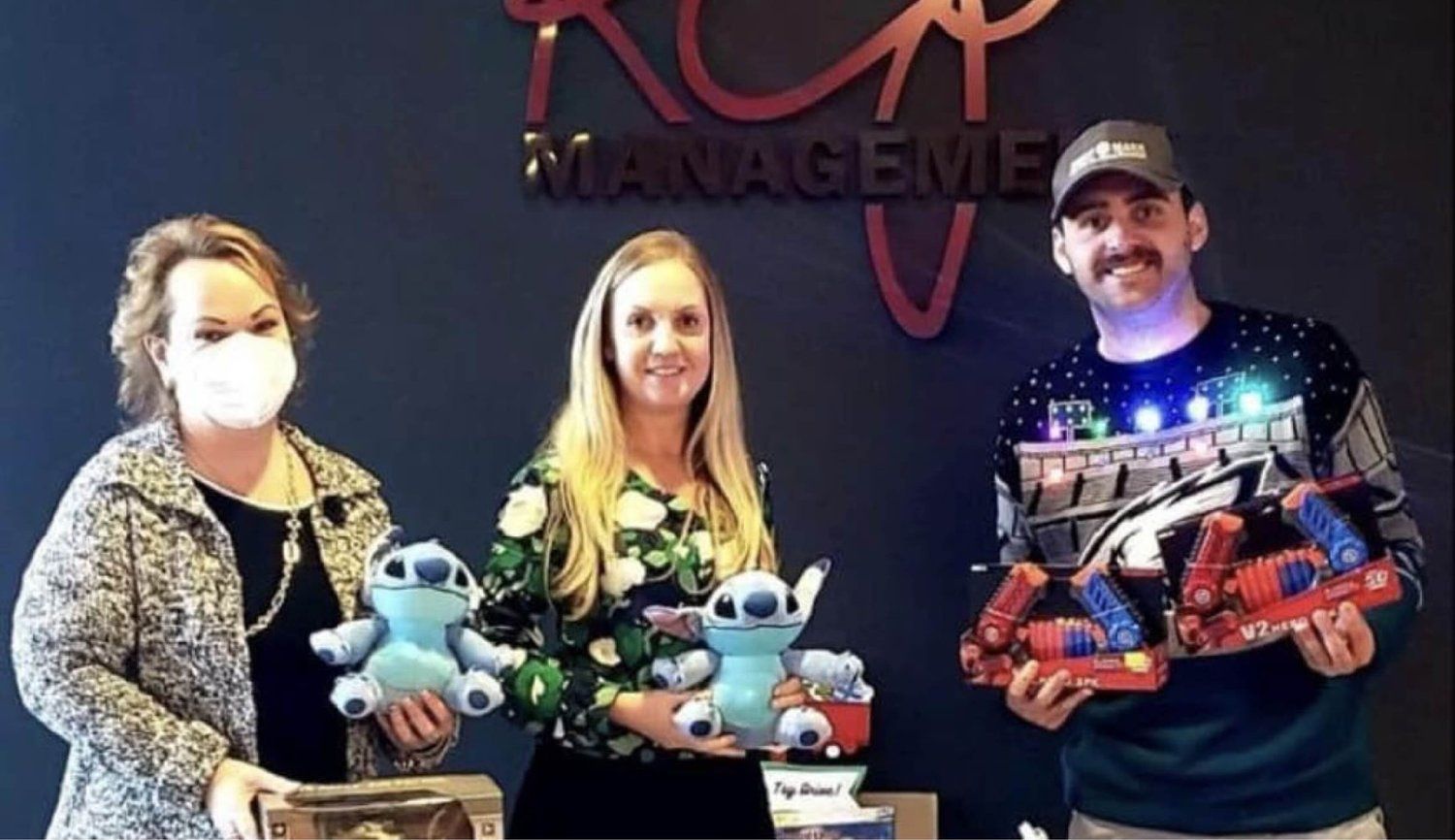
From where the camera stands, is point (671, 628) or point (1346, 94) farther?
point (1346, 94)

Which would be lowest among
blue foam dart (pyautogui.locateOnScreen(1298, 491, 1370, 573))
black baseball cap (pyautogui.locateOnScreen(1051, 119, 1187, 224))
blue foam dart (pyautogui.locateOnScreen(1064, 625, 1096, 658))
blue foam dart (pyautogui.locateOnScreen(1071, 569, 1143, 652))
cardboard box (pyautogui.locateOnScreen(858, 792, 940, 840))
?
cardboard box (pyautogui.locateOnScreen(858, 792, 940, 840))

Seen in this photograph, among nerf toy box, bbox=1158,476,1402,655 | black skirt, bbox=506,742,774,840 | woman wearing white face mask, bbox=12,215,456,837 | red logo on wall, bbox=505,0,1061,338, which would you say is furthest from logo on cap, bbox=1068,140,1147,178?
woman wearing white face mask, bbox=12,215,456,837

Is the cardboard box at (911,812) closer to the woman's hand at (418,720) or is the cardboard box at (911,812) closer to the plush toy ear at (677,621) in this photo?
the plush toy ear at (677,621)

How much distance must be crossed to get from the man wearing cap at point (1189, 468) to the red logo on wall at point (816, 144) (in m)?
0.16

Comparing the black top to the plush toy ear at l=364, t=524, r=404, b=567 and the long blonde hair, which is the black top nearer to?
the plush toy ear at l=364, t=524, r=404, b=567

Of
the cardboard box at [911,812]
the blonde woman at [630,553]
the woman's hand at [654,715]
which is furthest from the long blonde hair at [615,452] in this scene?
the cardboard box at [911,812]

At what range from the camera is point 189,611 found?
182cm

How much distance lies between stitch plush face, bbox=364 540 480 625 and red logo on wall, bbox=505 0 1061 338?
619 mm

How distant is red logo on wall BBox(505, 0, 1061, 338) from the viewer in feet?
7.38

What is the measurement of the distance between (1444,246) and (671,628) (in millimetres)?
1168

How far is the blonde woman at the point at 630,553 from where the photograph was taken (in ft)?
6.29

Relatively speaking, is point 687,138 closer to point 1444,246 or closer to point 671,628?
point 671,628

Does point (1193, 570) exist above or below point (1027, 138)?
below

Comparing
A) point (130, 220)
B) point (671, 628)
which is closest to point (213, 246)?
point (130, 220)
